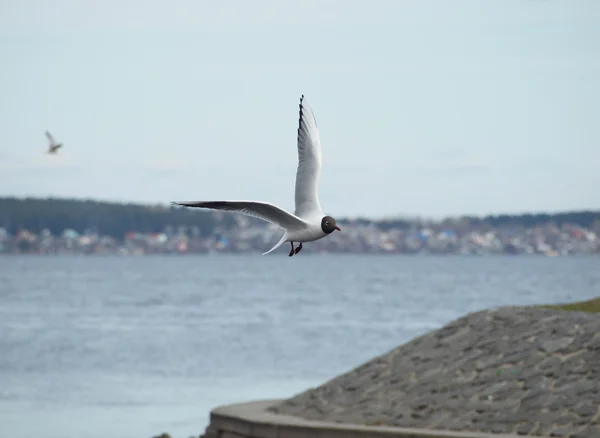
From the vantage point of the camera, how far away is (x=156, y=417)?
127 ft

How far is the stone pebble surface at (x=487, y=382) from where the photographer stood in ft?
61.3

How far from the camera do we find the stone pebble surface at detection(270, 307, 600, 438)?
18.7m

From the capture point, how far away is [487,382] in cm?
1991

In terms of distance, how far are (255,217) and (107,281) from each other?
17654 centimetres

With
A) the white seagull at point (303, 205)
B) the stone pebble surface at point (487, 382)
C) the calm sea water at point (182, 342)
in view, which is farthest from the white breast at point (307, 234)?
the calm sea water at point (182, 342)

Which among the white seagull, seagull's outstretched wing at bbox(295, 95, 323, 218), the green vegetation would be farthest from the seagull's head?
the green vegetation

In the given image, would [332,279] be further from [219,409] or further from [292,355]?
[219,409]

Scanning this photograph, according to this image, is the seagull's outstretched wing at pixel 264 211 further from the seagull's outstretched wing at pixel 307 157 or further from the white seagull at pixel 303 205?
the seagull's outstretched wing at pixel 307 157

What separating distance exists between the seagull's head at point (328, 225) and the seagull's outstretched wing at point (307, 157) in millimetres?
1163

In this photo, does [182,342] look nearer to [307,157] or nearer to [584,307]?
[584,307]

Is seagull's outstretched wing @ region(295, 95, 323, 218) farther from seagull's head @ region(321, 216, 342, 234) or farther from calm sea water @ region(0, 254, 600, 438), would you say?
calm sea water @ region(0, 254, 600, 438)

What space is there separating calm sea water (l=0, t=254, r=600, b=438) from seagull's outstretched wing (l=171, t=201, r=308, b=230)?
25.7 meters

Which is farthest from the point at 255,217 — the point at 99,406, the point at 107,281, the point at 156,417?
the point at 107,281

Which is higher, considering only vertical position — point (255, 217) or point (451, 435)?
point (255, 217)
